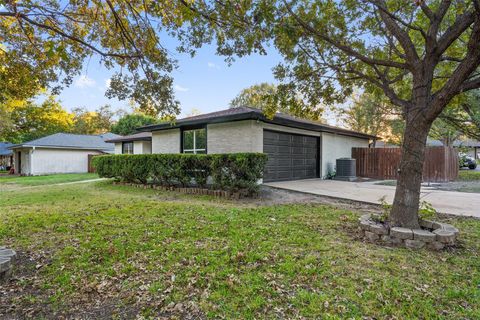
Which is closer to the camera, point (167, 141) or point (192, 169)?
point (192, 169)

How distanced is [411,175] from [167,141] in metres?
11.6

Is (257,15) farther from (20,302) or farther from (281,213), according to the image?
(20,302)

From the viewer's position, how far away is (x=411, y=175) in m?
4.47

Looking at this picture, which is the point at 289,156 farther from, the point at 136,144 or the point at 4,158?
the point at 4,158

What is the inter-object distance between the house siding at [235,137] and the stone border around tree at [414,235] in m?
6.43

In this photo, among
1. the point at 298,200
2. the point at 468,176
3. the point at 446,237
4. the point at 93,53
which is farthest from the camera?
the point at 468,176

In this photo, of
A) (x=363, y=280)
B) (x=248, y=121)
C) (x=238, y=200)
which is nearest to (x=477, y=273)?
(x=363, y=280)

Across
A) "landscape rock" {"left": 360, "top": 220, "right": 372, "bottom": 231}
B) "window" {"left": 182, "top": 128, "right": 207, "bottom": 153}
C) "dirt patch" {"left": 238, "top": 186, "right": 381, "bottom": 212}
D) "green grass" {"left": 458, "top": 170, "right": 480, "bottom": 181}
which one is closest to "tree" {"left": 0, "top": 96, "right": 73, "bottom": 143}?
"window" {"left": 182, "top": 128, "right": 207, "bottom": 153}

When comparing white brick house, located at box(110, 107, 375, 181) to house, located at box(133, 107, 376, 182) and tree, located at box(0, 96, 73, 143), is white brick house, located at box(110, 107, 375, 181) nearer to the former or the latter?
house, located at box(133, 107, 376, 182)

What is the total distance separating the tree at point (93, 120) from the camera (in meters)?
40.4

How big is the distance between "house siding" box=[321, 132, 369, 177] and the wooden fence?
0.63m

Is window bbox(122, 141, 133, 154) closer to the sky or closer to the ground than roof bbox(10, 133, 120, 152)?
closer to the ground

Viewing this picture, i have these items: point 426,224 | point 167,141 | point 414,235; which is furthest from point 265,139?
point 414,235

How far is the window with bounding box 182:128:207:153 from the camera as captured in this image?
12.4 meters
